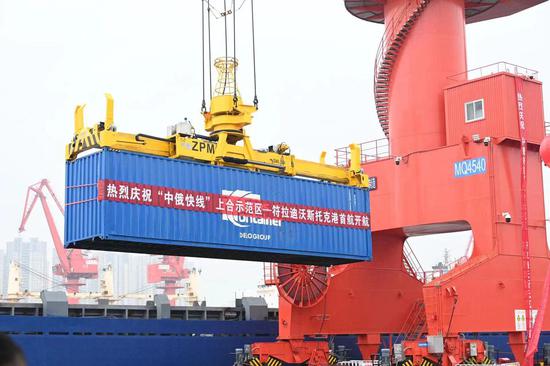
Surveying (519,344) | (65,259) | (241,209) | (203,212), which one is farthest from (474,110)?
(65,259)

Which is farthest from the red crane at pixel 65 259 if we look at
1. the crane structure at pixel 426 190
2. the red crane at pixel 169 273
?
the crane structure at pixel 426 190

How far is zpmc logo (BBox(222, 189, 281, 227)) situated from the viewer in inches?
716

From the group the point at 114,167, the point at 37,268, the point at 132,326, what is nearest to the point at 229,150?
the point at 114,167

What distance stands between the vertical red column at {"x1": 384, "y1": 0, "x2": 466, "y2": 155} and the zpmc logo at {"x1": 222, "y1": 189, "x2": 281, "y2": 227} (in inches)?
333

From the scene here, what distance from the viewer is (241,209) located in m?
18.4

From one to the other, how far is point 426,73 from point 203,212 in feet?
36.9

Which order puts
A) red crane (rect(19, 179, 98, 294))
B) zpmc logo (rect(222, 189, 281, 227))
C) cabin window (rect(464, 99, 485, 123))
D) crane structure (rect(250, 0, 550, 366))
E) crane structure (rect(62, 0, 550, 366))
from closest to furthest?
zpmc logo (rect(222, 189, 281, 227))
crane structure (rect(62, 0, 550, 366))
crane structure (rect(250, 0, 550, 366))
cabin window (rect(464, 99, 485, 123))
red crane (rect(19, 179, 98, 294))

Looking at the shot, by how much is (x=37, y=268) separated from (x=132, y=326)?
151 m

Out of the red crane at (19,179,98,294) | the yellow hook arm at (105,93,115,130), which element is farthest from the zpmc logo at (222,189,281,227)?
the red crane at (19,179,98,294)

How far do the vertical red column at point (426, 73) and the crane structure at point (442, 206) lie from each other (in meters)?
0.03

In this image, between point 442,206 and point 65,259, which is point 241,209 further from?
point 65,259

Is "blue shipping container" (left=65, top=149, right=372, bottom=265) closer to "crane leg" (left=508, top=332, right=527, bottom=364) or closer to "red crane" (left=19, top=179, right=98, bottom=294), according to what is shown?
"crane leg" (left=508, top=332, right=527, bottom=364)

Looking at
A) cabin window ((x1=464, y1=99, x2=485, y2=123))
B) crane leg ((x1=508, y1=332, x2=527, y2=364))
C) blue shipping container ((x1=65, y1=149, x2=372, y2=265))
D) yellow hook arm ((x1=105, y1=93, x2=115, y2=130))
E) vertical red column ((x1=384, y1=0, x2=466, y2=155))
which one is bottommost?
crane leg ((x1=508, y1=332, x2=527, y2=364))

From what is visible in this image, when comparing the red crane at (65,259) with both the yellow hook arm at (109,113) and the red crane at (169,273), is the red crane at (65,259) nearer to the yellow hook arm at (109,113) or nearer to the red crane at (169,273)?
the red crane at (169,273)
